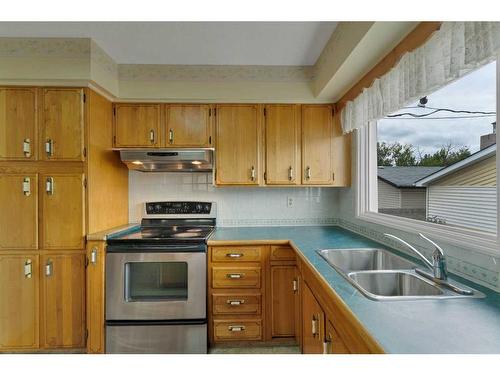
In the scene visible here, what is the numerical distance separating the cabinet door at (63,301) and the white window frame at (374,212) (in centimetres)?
237

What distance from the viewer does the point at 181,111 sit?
2486mm

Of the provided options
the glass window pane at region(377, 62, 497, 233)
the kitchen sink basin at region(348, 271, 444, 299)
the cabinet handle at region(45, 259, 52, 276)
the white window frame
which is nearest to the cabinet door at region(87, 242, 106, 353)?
the cabinet handle at region(45, 259, 52, 276)

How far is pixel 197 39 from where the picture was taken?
203 cm

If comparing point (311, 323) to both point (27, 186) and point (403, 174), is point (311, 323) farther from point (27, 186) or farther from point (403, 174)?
point (27, 186)

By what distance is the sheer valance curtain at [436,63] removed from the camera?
103cm

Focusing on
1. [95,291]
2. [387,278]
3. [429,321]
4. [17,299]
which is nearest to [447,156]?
[387,278]

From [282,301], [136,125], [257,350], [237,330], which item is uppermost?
[136,125]

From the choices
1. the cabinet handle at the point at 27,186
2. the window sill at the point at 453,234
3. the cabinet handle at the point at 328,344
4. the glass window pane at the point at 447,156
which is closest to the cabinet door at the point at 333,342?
the cabinet handle at the point at 328,344

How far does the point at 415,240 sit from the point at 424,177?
43 cm

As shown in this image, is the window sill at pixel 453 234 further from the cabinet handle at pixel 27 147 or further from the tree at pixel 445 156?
the cabinet handle at pixel 27 147

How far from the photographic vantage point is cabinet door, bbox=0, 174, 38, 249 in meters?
2.01

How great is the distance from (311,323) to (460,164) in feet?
4.07

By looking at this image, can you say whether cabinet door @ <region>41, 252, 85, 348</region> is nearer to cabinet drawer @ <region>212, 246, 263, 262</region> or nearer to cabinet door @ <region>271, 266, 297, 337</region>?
cabinet drawer @ <region>212, 246, 263, 262</region>

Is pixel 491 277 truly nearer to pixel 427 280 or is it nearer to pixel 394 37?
pixel 427 280
